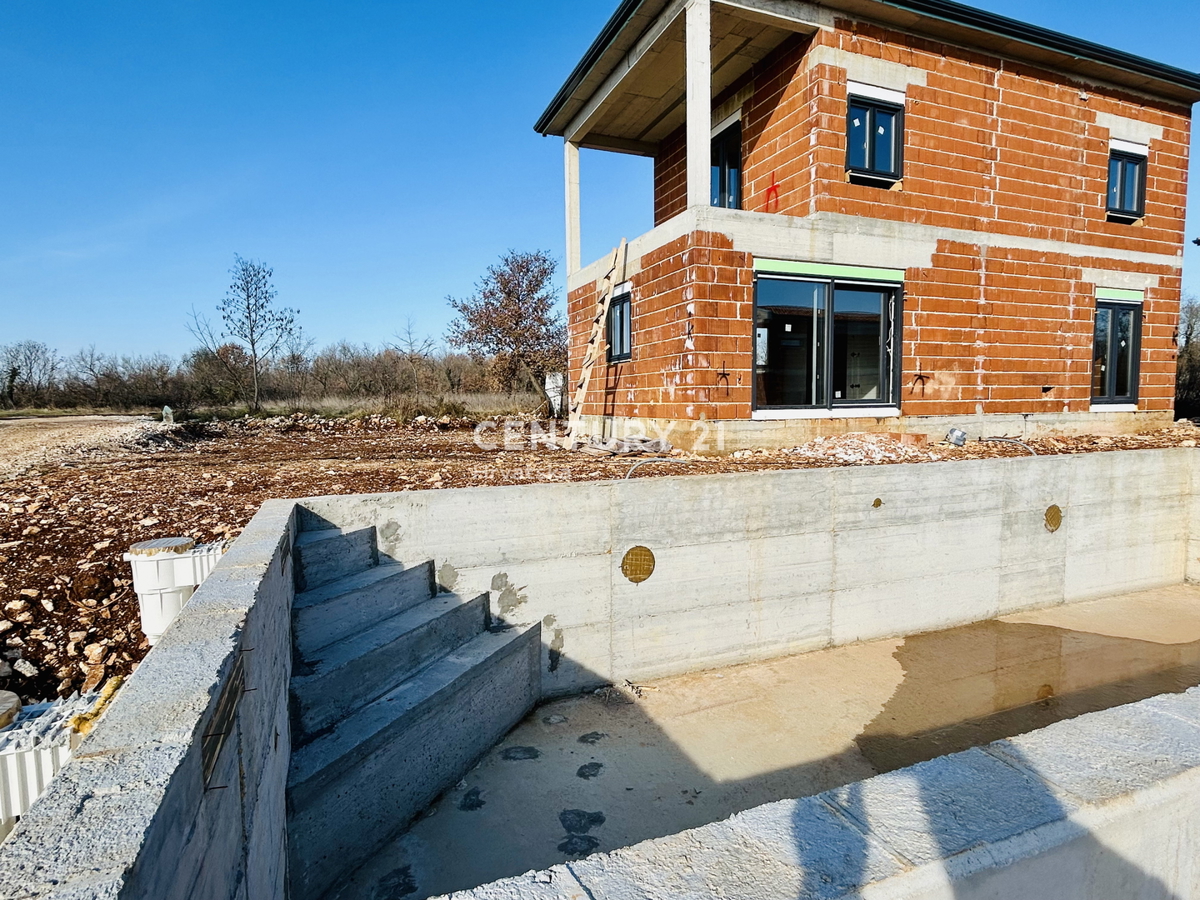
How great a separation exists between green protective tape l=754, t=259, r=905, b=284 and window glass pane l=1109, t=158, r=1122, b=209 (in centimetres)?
502

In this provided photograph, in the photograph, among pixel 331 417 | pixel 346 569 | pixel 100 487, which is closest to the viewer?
pixel 346 569

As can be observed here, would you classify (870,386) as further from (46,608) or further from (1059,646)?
(46,608)

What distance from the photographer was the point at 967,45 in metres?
8.83

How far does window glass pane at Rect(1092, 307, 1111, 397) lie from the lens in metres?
10.2

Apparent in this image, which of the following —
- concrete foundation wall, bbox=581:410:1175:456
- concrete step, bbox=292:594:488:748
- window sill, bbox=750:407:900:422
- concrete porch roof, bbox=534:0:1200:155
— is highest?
concrete porch roof, bbox=534:0:1200:155

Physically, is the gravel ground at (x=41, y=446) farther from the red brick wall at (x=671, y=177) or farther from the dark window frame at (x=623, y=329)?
the red brick wall at (x=671, y=177)

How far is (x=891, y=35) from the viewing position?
27.4 feet

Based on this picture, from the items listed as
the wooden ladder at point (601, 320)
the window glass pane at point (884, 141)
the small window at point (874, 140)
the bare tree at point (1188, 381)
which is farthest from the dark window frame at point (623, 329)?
the bare tree at point (1188, 381)

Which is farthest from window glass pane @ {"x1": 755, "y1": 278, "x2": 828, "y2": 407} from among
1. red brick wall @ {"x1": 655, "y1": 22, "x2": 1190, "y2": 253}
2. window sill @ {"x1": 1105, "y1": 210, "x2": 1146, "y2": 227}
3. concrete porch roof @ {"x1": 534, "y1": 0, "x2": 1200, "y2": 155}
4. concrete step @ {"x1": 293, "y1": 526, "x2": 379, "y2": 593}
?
window sill @ {"x1": 1105, "y1": 210, "x2": 1146, "y2": 227}

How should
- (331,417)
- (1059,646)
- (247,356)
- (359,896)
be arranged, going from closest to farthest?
(359,896) → (1059,646) → (331,417) → (247,356)

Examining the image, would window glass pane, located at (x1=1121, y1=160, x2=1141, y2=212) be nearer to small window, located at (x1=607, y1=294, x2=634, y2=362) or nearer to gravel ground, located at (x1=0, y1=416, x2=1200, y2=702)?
gravel ground, located at (x1=0, y1=416, x2=1200, y2=702)

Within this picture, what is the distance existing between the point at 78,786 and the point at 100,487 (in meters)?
5.68

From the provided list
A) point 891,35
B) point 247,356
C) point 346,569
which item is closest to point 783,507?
point 346,569

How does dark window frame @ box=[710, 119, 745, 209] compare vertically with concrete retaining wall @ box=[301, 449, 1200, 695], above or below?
above
